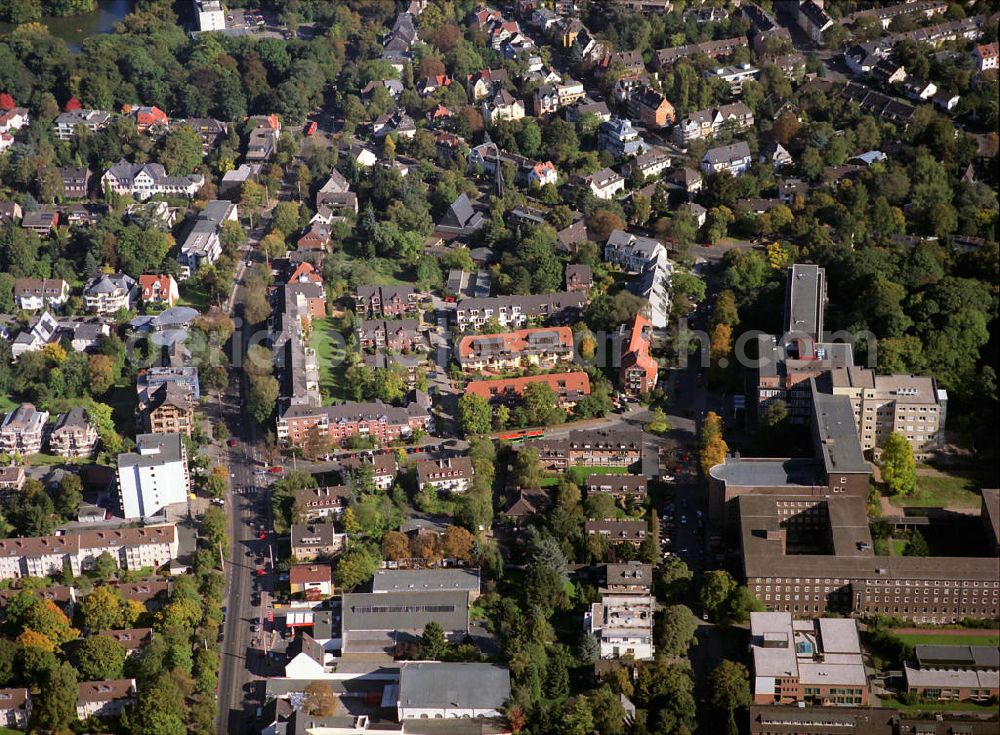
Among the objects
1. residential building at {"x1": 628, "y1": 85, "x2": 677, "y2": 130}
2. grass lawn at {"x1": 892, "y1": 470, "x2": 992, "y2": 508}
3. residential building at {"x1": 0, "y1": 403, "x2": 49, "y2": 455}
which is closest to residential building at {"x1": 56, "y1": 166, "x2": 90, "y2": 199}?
residential building at {"x1": 0, "y1": 403, "x2": 49, "y2": 455}

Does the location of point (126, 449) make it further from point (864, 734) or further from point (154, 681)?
point (864, 734)

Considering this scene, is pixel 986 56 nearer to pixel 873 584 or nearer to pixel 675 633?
pixel 873 584

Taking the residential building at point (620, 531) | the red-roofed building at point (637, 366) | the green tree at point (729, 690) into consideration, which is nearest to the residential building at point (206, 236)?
the red-roofed building at point (637, 366)

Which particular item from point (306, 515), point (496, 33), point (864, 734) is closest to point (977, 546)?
point (864, 734)

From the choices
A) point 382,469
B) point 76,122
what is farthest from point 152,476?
point 76,122

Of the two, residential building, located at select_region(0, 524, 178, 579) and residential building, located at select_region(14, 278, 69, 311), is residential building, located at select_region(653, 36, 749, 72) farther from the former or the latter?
residential building, located at select_region(0, 524, 178, 579)

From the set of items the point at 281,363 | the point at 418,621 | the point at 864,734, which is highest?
the point at 281,363
